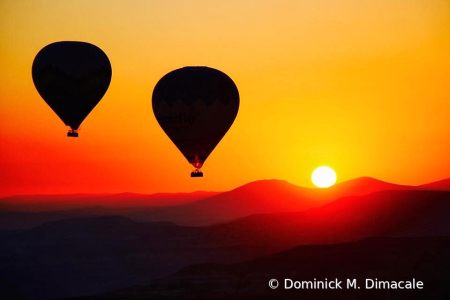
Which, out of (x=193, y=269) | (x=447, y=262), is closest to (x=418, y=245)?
(x=447, y=262)

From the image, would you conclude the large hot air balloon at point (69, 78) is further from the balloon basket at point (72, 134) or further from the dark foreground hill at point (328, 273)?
the dark foreground hill at point (328, 273)

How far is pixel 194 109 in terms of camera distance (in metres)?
70.7

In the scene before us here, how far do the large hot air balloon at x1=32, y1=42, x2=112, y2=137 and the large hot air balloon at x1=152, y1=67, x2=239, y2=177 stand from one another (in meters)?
5.87

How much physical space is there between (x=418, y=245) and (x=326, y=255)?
1504cm

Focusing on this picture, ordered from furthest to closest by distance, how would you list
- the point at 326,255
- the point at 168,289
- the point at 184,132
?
the point at 168,289 < the point at 326,255 < the point at 184,132

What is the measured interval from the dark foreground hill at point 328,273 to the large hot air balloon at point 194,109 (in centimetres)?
5523

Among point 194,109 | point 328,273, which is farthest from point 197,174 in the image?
point 328,273

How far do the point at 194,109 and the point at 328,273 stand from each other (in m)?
80.4

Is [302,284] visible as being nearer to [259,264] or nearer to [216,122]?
[259,264]

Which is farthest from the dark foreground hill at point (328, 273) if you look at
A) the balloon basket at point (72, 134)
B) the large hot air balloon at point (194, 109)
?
the balloon basket at point (72, 134)

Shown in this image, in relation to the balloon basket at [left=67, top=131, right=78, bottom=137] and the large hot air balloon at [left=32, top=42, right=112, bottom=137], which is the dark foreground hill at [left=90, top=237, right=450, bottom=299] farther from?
the balloon basket at [left=67, top=131, right=78, bottom=137]

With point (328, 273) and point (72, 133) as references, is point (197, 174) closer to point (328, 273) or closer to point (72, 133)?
point (72, 133)

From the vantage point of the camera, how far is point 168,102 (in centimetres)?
7119

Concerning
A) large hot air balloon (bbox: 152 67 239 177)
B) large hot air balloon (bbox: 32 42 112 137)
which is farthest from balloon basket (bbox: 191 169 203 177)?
large hot air balloon (bbox: 32 42 112 137)
